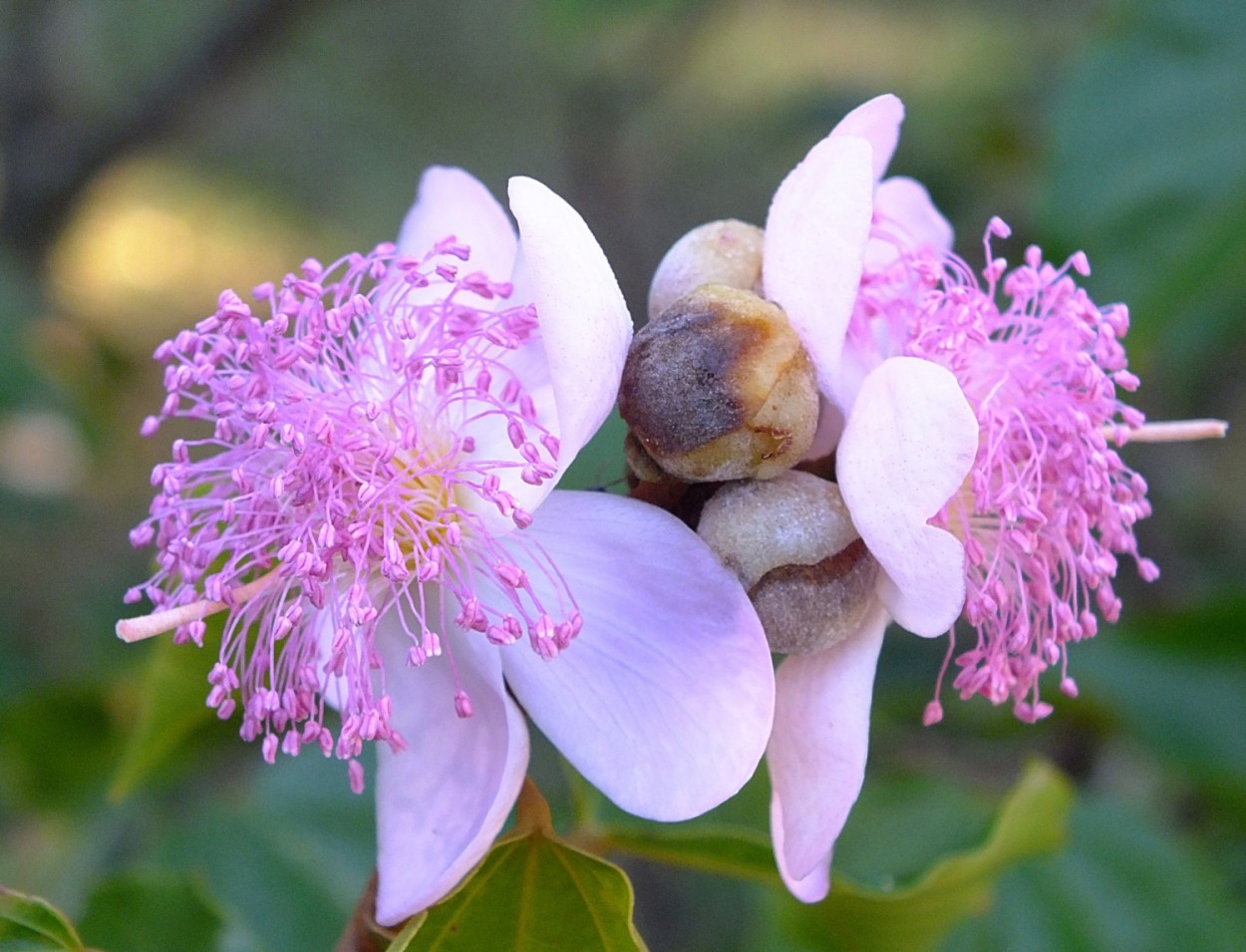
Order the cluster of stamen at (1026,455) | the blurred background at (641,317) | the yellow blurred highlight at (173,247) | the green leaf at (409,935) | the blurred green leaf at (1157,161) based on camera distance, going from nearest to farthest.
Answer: the green leaf at (409,935), the cluster of stamen at (1026,455), the blurred background at (641,317), the blurred green leaf at (1157,161), the yellow blurred highlight at (173,247)

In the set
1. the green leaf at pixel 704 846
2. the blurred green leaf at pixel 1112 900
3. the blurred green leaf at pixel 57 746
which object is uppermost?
the green leaf at pixel 704 846

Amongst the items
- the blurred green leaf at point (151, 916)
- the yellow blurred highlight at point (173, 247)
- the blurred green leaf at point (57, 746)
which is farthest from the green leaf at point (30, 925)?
the yellow blurred highlight at point (173, 247)

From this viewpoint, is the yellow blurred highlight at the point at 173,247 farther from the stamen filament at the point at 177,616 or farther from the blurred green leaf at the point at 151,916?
the stamen filament at the point at 177,616

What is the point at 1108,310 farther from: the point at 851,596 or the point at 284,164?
the point at 284,164

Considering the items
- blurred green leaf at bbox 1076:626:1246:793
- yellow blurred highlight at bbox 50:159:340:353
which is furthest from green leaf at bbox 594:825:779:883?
yellow blurred highlight at bbox 50:159:340:353

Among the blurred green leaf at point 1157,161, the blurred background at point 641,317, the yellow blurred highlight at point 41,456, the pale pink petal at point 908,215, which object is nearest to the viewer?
the pale pink petal at point 908,215

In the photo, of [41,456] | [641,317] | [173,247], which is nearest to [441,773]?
[641,317]
